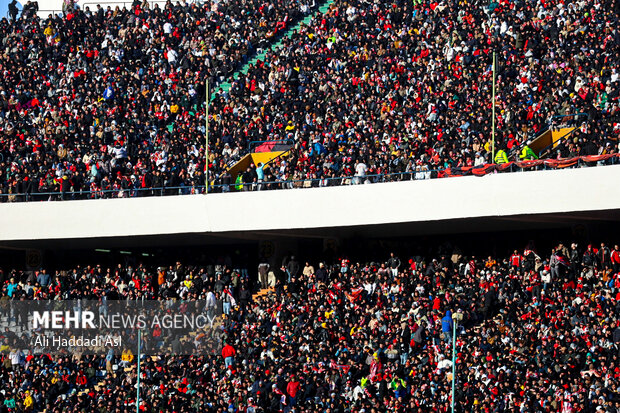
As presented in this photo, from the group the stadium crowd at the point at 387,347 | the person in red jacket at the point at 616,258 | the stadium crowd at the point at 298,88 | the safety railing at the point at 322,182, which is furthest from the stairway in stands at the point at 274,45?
the person in red jacket at the point at 616,258

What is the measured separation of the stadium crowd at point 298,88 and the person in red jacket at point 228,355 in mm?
4674

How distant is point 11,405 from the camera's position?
26.4 meters

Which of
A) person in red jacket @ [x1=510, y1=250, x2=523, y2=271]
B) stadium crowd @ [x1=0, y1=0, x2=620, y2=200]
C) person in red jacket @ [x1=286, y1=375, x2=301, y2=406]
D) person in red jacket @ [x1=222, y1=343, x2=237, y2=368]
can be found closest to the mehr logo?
stadium crowd @ [x1=0, y1=0, x2=620, y2=200]

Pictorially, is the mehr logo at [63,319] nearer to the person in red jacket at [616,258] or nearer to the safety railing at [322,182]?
the safety railing at [322,182]

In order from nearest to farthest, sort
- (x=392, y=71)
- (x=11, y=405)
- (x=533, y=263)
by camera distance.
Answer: (x=533, y=263) < (x=11, y=405) < (x=392, y=71)

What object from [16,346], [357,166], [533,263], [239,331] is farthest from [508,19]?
[16,346]

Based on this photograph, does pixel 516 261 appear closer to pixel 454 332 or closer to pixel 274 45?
pixel 454 332

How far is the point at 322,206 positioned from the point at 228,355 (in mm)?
4005

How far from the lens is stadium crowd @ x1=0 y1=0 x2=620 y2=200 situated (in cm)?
2742

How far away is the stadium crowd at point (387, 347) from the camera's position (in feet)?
70.4

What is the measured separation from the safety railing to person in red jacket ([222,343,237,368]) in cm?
389

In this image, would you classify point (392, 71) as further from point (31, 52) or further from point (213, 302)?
point (31, 52)

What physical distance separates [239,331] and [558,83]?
8.87 m

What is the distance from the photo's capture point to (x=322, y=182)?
89.7ft
